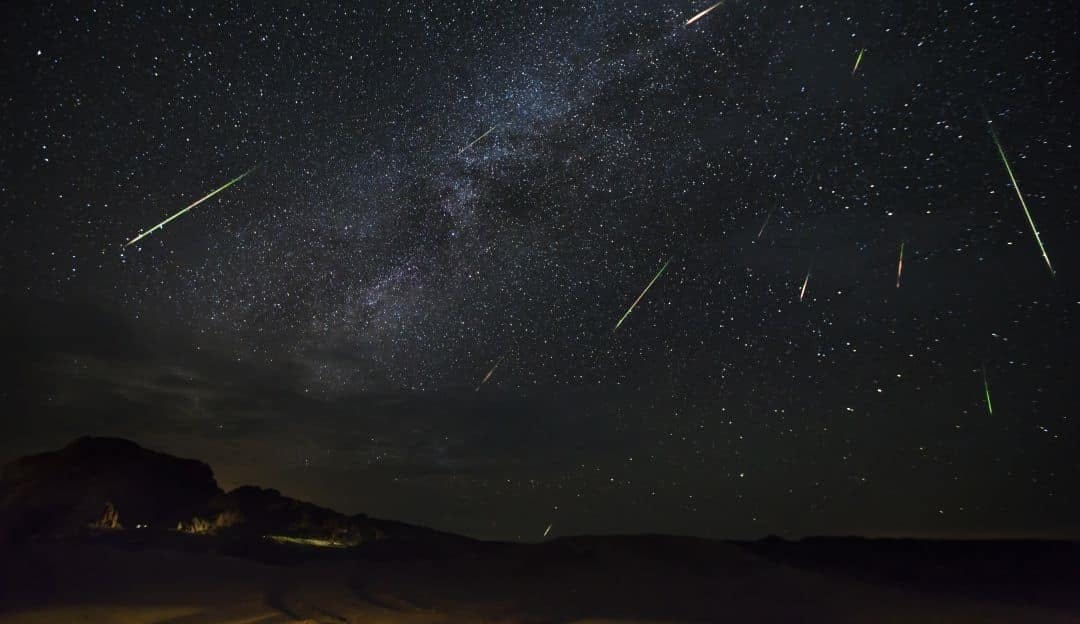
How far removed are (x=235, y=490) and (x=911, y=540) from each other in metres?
28.9

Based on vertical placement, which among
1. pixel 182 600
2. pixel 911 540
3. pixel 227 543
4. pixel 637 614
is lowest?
pixel 911 540

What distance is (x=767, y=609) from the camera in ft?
46.3

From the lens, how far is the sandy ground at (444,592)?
1059cm

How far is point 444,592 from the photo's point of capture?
47.9ft

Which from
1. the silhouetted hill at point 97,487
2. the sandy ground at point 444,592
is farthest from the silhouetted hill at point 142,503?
the sandy ground at point 444,592

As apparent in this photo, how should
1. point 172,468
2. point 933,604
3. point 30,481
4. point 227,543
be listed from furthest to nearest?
point 172,468 → point 30,481 → point 227,543 → point 933,604

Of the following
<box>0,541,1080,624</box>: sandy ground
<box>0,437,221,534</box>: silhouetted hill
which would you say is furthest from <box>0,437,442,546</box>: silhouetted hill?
<box>0,541,1080,624</box>: sandy ground

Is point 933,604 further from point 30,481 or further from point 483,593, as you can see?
point 30,481

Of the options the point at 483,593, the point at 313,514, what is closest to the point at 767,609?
the point at 483,593

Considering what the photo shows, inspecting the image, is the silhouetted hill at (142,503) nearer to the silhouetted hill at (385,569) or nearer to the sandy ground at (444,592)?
the silhouetted hill at (385,569)

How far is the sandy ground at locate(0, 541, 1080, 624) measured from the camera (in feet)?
34.7

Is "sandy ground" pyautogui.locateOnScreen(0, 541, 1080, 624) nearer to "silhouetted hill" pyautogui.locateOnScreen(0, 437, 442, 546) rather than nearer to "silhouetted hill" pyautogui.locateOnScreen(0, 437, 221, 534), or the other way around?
"silhouetted hill" pyautogui.locateOnScreen(0, 437, 442, 546)

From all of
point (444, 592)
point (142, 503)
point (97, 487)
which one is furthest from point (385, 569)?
point (97, 487)

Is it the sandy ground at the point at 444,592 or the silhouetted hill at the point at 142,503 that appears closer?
the sandy ground at the point at 444,592
